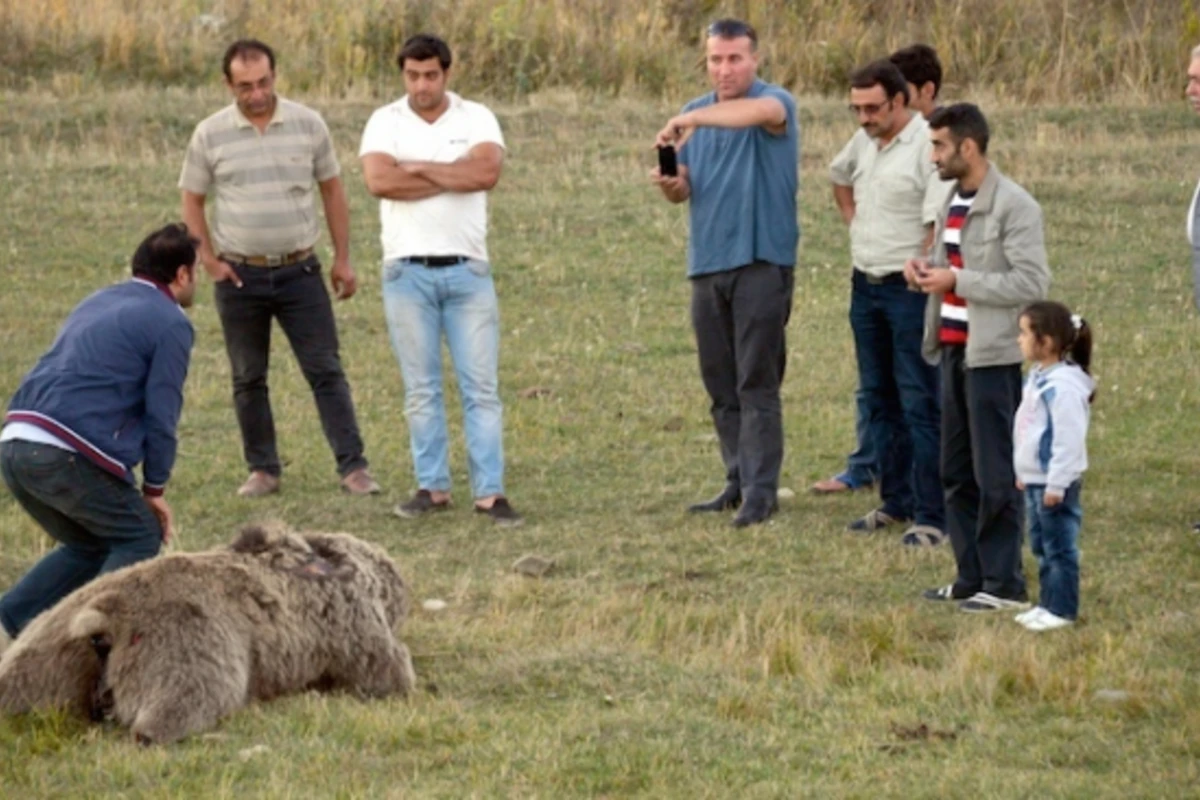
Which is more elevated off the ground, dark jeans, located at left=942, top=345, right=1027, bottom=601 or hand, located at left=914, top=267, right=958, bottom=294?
hand, located at left=914, top=267, right=958, bottom=294

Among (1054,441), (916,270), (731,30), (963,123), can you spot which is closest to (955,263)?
(916,270)

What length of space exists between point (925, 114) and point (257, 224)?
3386mm

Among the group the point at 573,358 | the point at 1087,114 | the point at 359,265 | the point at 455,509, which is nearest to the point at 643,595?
the point at 455,509

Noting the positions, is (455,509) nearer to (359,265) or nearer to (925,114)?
(925,114)

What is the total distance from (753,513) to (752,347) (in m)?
0.79

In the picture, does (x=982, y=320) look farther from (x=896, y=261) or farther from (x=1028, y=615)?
(x=896, y=261)

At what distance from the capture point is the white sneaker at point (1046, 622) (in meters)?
8.30

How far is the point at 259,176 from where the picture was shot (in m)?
11.0

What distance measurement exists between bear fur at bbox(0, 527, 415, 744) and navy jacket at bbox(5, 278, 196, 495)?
0.53 metres

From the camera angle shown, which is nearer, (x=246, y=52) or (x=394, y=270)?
(x=394, y=270)

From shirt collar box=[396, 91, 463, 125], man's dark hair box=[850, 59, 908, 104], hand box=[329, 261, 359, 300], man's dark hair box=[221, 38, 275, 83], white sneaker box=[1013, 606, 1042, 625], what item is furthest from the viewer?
hand box=[329, 261, 359, 300]

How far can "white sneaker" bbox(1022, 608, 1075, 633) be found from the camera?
327 inches

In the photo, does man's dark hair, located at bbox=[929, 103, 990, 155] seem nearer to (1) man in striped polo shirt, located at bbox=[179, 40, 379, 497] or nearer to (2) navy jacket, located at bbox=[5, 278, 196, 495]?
(2) navy jacket, located at bbox=[5, 278, 196, 495]

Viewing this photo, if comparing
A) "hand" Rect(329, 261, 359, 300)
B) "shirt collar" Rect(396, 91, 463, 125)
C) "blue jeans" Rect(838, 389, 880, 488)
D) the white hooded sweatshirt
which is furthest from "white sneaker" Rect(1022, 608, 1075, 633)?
"hand" Rect(329, 261, 359, 300)
